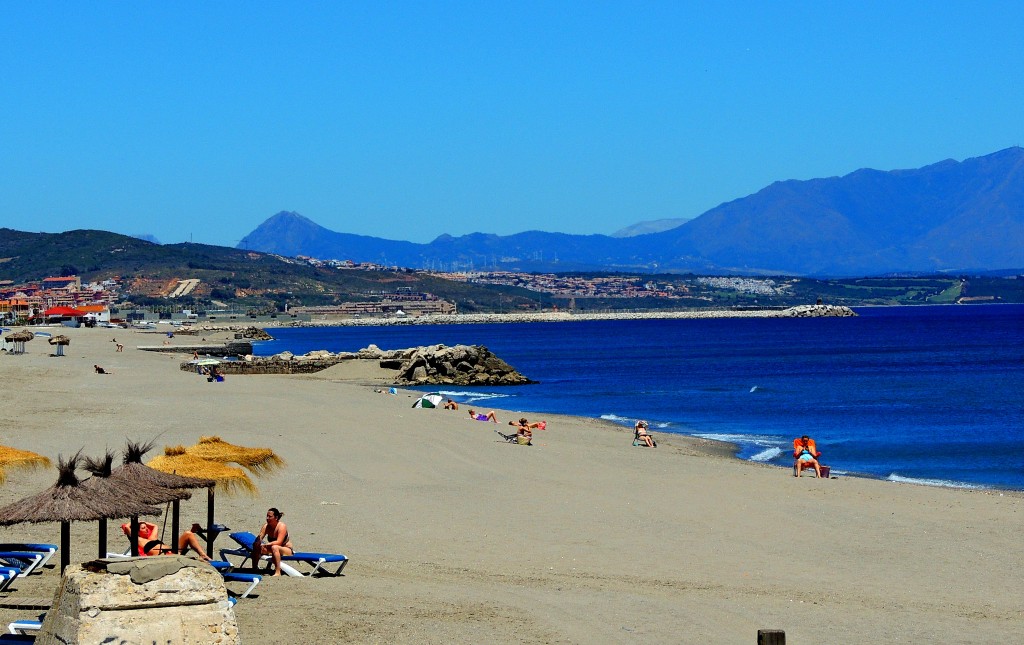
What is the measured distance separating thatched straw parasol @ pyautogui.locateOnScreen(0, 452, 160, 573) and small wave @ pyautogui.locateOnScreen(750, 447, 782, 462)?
64.2 feet

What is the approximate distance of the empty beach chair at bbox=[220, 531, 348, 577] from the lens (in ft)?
41.0

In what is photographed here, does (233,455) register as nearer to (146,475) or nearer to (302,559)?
(302,559)

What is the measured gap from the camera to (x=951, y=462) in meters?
27.6

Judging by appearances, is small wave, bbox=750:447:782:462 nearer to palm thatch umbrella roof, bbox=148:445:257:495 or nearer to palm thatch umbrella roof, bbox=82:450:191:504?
palm thatch umbrella roof, bbox=148:445:257:495

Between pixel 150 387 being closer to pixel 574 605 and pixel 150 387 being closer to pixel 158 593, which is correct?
pixel 574 605

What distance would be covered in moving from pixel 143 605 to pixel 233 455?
725 centimetres

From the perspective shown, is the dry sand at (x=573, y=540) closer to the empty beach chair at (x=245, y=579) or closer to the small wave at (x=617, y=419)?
the empty beach chair at (x=245, y=579)

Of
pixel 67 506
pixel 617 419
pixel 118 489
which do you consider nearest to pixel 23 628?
pixel 67 506

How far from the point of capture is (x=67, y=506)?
34.7ft

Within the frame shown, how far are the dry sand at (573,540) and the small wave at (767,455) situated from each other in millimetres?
1932

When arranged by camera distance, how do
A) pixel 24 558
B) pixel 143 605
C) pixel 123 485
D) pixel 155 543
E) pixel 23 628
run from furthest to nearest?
1. pixel 155 543
2. pixel 24 558
3. pixel 123 485
4. pixel 23 628
5. pixel 143 605

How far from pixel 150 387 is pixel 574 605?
2975 cm

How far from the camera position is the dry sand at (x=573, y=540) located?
435 inches

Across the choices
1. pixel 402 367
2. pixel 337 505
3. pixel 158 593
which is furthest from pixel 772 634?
pixel 402 367
